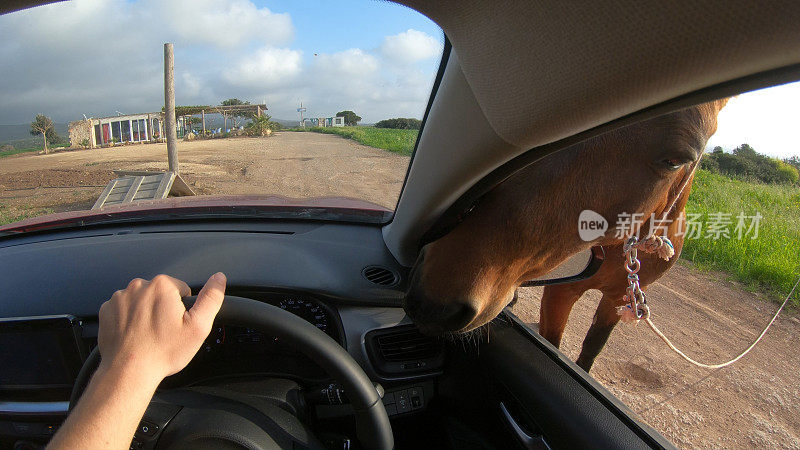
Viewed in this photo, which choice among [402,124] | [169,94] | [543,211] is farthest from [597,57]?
[169,94]

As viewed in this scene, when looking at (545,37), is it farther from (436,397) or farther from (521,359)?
(436,397)

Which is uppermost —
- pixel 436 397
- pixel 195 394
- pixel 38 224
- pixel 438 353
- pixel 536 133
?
pixel 536 133

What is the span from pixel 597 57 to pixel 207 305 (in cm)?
98

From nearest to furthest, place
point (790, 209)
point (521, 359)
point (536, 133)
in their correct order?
point (536, 133)
point (521, 359)
point (790, 209)

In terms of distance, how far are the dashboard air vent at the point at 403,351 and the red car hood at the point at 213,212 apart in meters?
0.82

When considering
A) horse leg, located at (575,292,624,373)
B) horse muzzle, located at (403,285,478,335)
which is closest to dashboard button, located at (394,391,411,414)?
horse muzzle, located at (403,285,478,335)

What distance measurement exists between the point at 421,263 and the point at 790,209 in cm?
362

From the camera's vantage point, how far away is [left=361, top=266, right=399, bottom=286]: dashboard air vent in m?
2.14

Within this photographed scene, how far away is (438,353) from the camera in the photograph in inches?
84.5

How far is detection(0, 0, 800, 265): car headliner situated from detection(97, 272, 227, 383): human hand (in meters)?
0.72

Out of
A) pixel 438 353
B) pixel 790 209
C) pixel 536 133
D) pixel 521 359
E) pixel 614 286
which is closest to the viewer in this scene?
pixel 536 133

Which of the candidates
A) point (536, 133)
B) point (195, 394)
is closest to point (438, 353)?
point (195, 394)

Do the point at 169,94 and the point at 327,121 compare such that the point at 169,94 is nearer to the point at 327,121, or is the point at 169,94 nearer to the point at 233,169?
the point at 327,121

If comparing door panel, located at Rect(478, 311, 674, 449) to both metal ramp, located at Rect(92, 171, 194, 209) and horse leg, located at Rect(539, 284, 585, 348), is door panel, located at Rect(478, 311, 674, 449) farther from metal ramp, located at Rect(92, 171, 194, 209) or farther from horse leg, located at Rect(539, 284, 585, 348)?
metal ramp, located at Rect(92, 171, 194, 209)
